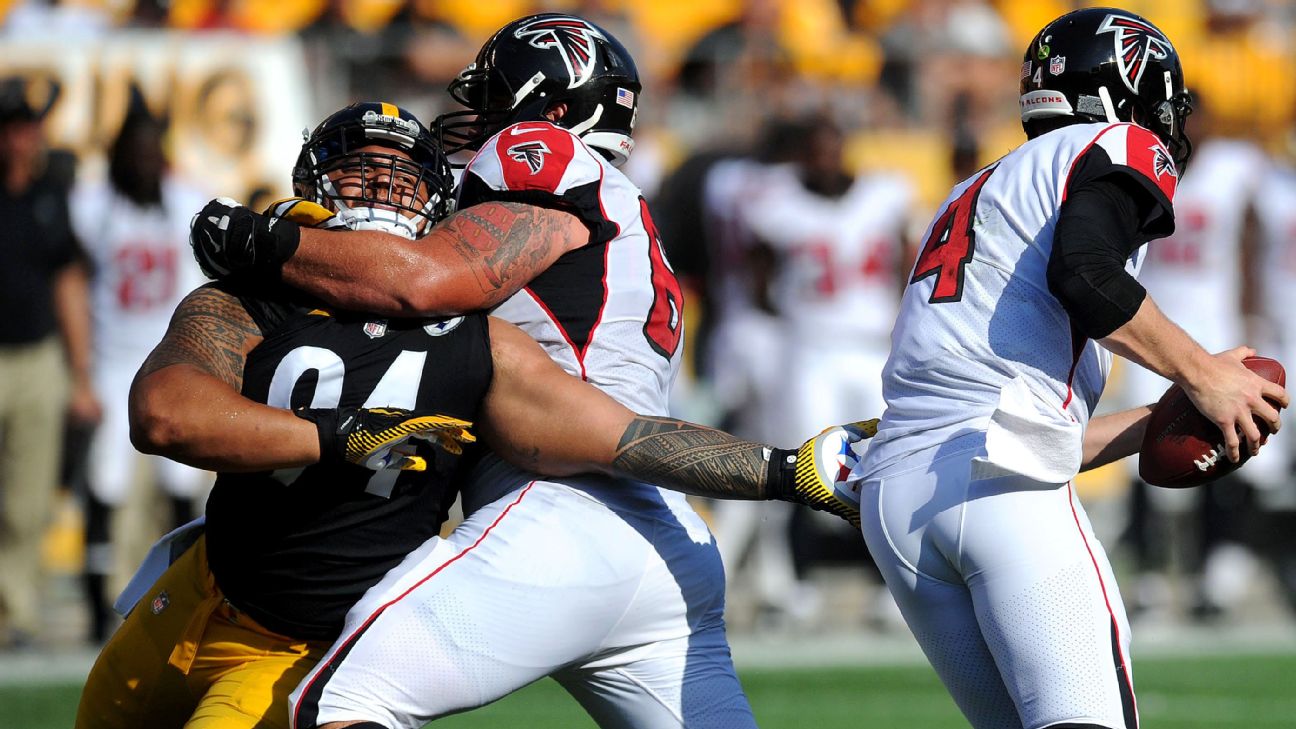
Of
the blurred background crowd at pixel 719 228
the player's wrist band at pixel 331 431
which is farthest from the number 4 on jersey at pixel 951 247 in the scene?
the blurred background crowd at pixel 719 228

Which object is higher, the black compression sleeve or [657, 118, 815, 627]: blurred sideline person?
the black compression sleeve

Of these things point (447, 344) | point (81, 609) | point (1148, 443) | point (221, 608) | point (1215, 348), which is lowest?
point (81, 609)

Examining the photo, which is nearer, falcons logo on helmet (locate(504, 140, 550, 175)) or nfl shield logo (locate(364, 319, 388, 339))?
nfl shield logo (locate(364, 319, 388, 339))

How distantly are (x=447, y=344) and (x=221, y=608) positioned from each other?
0.74 metres

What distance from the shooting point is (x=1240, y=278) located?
9.70 metres

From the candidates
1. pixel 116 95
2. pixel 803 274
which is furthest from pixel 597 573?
pixel 116 95

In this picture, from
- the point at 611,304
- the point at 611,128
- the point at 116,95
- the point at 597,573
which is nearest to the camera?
the point at 597,573

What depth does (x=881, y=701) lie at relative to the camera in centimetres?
723

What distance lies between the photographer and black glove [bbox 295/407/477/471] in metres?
3.30

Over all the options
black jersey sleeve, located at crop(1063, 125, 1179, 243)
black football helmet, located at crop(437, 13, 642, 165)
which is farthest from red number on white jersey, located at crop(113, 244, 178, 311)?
black jersey sleeve, located at crop(1063, 125, 1179, 243)

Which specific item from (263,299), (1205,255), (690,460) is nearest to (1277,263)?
(1205,255)

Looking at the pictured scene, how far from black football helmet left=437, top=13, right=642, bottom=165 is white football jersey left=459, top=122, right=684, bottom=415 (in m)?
0.27

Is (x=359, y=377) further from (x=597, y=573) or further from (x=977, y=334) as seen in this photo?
(x=977, y=334)

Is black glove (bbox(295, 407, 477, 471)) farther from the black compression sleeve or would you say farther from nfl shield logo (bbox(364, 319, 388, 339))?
the black compression sleeve
